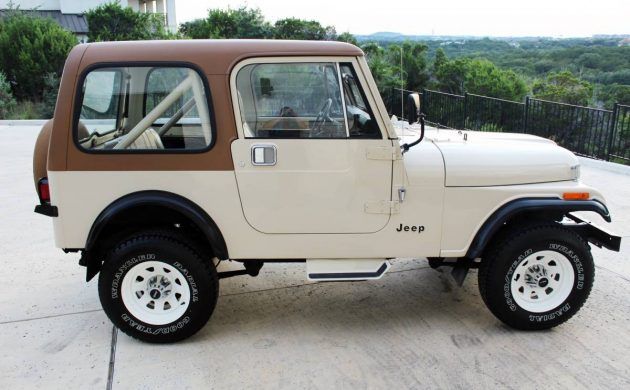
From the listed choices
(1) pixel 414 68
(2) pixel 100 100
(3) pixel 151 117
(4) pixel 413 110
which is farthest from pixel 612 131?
(1) pixel 414 68

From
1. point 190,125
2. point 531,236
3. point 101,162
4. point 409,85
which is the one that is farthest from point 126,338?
point 409,85

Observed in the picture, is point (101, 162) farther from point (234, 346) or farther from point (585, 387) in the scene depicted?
point (585, 387)

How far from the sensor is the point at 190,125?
145 inches

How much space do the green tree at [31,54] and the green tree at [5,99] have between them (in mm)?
821

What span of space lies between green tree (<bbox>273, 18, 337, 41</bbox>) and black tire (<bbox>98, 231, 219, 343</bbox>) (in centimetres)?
1597

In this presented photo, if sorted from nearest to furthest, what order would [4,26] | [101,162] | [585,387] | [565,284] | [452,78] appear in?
[585,387], [101,162], [565,284], [4,26], [452,78]

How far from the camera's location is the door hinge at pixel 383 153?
3.64 metres

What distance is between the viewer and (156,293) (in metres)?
3.82

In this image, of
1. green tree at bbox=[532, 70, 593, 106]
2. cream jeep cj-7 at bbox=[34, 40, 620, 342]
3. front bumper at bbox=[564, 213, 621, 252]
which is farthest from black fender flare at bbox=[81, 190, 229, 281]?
green tree at bbox=[532, 70, 593, 106]

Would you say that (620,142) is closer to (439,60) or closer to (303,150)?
(303,150)

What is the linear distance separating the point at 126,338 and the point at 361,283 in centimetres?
196

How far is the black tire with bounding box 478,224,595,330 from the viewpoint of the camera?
3803 mm

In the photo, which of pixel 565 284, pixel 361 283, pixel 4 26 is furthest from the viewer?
pixel 4 26

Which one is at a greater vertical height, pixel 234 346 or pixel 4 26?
pixel 4 26
